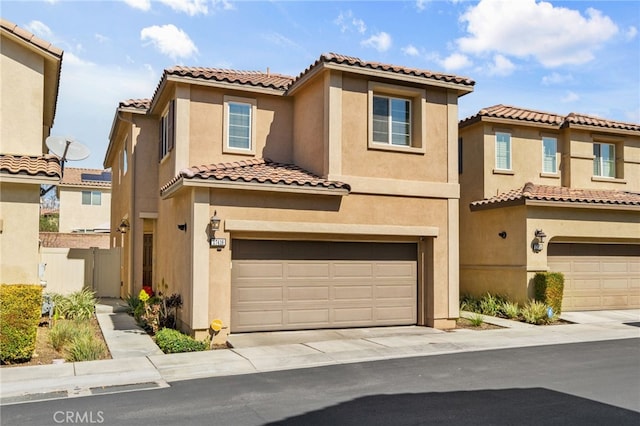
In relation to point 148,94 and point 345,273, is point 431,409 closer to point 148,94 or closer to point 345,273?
point 345,273

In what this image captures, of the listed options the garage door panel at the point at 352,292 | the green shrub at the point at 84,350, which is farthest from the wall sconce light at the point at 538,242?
the green shrub at the point at 84,350

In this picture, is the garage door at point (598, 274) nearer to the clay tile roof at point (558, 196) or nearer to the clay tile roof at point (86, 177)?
the clay tile roof at point (558, 196)

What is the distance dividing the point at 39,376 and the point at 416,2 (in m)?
11.0

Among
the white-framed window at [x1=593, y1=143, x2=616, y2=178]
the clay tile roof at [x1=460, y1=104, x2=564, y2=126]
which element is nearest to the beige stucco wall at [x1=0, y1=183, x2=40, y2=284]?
the clay tile roof at [x1=460, y1=104, x2=564, y2=126]

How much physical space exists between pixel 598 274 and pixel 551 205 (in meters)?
3.18

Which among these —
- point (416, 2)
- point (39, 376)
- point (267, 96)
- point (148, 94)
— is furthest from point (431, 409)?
point (148, 94)

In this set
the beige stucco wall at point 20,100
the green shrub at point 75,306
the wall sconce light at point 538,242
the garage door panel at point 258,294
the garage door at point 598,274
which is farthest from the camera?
the garage door at point 598,274

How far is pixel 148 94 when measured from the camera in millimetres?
19859

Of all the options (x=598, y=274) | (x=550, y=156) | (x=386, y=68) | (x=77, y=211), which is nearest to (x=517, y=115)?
(x=550, y=156)

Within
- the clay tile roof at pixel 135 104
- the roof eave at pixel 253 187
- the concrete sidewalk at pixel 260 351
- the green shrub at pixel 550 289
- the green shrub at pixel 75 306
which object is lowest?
the concrete sidewalk at pixel 260 351

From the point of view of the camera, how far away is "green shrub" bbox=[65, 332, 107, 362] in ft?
35.8

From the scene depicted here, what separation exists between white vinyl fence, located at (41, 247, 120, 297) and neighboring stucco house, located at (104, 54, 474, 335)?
4954 millimetres

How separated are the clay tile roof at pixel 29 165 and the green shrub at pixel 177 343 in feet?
12.9

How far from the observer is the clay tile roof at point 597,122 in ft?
67.6
